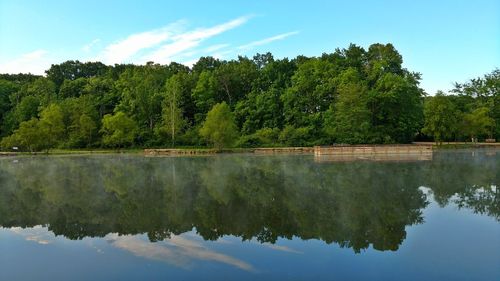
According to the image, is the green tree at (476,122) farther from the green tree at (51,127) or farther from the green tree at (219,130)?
the green tree at (51,127)

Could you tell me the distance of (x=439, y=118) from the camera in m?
53.6

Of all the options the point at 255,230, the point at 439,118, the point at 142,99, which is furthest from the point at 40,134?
the point at 439,118

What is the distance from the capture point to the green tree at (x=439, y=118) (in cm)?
5391

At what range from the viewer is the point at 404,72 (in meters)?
59.4

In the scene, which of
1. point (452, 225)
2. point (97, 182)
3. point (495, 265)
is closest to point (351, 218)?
point (452, 225)

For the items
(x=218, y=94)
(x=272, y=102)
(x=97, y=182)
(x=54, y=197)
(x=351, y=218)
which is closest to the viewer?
(x=351, y=218)

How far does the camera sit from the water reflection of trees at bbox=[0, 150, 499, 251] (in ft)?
33.6

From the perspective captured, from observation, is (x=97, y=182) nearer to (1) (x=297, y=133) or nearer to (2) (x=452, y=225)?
(2) (x=452, y=225)

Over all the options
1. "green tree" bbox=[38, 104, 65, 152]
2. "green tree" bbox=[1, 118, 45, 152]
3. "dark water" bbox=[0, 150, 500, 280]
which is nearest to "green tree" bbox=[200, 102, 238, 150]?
"green tree" bbox=[38, 104, 65, 152]

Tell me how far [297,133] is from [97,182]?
34.8 metres

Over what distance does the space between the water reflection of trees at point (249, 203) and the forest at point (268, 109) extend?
29626mm

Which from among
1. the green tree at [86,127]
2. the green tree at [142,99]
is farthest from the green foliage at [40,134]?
the green tree at [142,99]

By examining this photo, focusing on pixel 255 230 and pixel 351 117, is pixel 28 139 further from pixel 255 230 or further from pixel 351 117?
pixel 255 230

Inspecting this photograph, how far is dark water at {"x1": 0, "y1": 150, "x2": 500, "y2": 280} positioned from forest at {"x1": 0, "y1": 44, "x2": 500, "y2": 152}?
109ft
